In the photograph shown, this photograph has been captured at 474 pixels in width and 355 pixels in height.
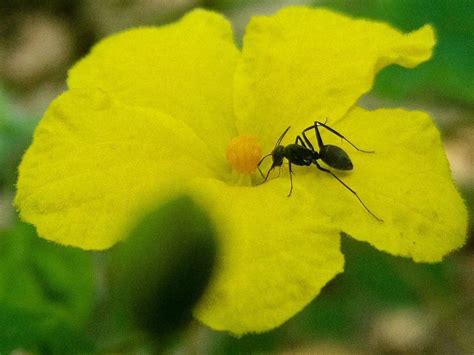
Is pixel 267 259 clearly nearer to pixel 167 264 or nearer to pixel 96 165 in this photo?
pixel 96 165

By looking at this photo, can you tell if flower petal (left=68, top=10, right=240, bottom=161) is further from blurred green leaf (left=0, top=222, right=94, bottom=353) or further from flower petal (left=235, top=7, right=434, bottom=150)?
blurred green leaf (left=0, top=222, right=94, bottom=353)

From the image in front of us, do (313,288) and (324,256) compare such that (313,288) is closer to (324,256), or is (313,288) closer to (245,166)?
(324,256)

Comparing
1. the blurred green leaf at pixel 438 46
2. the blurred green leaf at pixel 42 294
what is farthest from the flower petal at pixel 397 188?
the blurred green leaf at pixel 438 46

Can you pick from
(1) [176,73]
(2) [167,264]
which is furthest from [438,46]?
(2) [167,264]

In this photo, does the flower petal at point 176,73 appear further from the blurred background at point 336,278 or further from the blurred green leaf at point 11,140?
the blurred green leaf at point 11,140

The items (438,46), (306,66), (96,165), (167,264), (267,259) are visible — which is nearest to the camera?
(167,264)

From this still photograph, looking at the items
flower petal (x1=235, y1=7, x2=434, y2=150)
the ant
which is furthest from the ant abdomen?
flower petal (x1=235, y1=7, x2=434, y2=150)

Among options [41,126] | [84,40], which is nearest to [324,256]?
[41,126]
